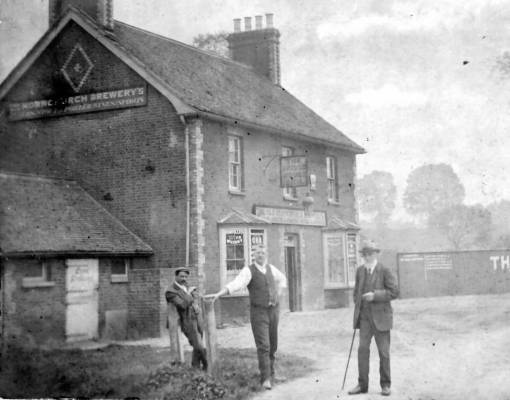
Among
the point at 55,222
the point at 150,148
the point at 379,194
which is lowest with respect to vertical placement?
the point at 55,222

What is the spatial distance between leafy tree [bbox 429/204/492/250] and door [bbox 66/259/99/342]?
1658 inches

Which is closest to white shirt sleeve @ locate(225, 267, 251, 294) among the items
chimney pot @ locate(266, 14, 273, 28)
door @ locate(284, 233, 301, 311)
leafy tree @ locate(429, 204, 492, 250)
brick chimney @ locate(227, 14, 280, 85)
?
door @ locate(284, 233, 301, 311)

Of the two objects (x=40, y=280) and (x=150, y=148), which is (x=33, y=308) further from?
(x=150, y=148)

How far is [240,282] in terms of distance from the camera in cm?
1028

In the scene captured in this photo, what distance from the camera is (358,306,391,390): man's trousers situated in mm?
9750

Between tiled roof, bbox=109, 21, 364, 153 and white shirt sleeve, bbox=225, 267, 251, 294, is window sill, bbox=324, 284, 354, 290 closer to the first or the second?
tiled roof, bbox=109, 21, 364, 153

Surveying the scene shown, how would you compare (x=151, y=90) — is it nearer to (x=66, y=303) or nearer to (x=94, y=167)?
(x=94, y=167)

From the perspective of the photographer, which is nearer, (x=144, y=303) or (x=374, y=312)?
(x=374, y=312)

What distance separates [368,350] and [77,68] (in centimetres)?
1329

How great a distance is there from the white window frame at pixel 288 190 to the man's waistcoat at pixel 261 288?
12.8m

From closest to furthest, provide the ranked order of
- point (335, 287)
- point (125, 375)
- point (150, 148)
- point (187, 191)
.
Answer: point (125, 375) < point (187, 191) < point (150, 148) < point (335, 287)

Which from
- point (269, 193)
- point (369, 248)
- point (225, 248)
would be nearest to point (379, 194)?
point (269, 193)

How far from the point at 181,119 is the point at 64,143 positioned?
3848 mm

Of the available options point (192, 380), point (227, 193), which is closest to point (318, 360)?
point (192, 380)
